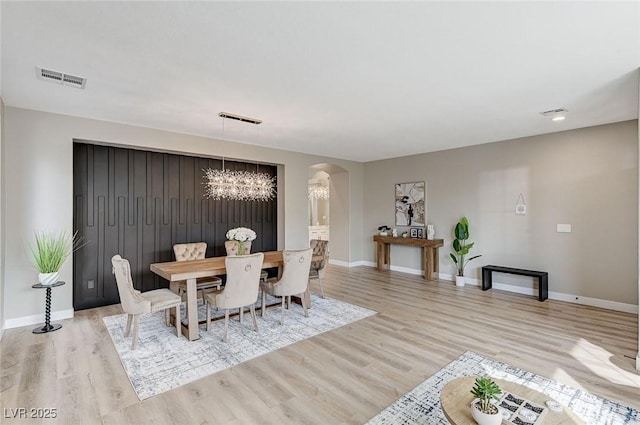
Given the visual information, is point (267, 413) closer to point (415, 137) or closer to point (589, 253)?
point (415, 137)

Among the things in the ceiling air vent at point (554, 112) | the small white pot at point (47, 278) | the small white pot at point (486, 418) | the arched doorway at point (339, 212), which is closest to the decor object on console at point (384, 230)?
→ the arched doorway at point (339, 212)

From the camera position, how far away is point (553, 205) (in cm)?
515

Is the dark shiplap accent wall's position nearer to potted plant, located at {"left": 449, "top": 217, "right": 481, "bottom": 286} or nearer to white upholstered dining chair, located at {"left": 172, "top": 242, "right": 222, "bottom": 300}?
white upholstered dining chair, located at {"left": 172, "top": 242, "right": 222, "bottom": 300}

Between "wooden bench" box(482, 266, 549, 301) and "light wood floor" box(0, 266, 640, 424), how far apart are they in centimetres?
40

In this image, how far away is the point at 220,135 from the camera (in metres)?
5.28

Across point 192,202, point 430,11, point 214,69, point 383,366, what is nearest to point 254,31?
point 214,69

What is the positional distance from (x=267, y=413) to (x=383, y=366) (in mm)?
1198

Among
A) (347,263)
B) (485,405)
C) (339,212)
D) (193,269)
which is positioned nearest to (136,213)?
(193,269)

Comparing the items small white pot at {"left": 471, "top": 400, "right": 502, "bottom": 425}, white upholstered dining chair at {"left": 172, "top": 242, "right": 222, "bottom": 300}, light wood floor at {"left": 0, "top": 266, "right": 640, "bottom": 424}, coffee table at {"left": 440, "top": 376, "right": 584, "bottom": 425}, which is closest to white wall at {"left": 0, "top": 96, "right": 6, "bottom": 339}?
light wood floor at {"left": 0, "top": 266, "right": 640, "bottom": 424}

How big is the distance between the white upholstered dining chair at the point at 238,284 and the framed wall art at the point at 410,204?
4.54 metres

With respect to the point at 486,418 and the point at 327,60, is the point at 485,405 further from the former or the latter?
the point at 327,60

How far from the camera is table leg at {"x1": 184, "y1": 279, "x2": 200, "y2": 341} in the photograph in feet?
11.5

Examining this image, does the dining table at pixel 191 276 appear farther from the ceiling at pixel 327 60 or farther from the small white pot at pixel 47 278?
the ceiling at pixel 327 60

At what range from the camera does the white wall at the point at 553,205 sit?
4523 millimetres
